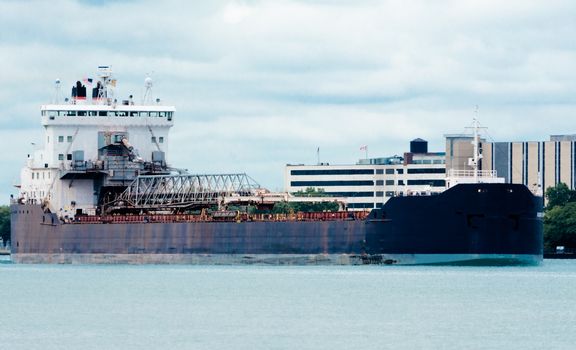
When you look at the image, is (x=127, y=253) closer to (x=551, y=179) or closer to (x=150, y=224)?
(x=150, y=224)

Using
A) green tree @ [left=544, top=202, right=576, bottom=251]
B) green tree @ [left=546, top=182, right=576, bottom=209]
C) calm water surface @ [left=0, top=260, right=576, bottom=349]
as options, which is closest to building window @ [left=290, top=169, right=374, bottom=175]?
green tree @ [left=546, top=182, right=576, bottom=209]

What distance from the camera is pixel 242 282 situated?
70.2 m

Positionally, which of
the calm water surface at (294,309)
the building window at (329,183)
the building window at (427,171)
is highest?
the building window at (427,171)

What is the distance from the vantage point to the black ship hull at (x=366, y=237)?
76.6m

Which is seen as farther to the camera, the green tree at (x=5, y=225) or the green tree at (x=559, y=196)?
the green tree at (x=5, y=225)

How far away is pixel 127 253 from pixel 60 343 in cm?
4228

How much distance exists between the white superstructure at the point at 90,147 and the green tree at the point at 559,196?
143 ft

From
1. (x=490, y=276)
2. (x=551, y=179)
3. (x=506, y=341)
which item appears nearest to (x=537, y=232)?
(x=490, y=276)

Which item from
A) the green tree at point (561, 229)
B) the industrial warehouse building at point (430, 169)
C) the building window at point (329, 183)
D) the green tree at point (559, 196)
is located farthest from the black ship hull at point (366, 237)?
the building window at point (329, 183)

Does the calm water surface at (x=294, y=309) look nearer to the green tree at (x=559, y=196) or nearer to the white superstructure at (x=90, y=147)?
the white superstructure at (x=90, y=147)

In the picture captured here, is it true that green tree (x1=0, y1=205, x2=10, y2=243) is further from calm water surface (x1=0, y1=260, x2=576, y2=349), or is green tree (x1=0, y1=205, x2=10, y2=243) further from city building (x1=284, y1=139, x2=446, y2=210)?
calm water surface (x1=0, y1=260, x2=576, y2=349)

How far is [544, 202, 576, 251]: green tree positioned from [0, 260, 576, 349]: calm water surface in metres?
36.5

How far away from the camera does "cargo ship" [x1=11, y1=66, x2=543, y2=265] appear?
76.9 meters

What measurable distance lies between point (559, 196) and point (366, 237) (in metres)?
52.2
